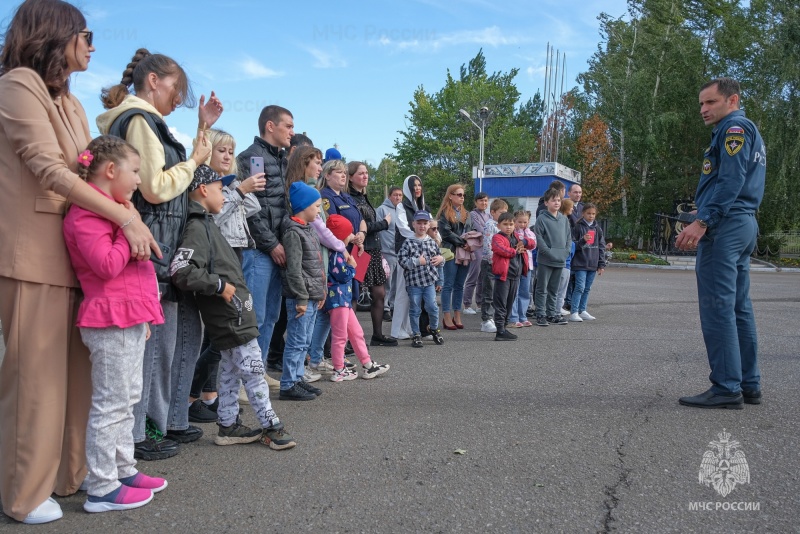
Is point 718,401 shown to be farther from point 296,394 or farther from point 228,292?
point 228,292

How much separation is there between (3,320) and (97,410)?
1.85ft

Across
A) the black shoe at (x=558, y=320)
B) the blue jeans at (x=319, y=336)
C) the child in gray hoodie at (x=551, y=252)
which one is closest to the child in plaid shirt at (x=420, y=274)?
the blue jeans at (x=319, y=336)

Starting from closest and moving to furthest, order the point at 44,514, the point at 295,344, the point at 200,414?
1. the point at 44,514
2. the point at 200,414
3. the point at 295,344

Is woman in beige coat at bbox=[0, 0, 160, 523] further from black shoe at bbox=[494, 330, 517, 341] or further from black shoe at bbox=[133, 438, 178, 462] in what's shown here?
black shoe at bbox=[494, 330, 517, 341]

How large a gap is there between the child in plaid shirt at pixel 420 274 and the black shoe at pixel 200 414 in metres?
3.04

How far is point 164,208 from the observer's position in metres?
3.41

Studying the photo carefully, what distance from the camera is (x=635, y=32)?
38.6m

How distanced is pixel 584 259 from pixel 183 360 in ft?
22.5

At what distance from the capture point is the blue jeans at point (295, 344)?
4812 millimetres

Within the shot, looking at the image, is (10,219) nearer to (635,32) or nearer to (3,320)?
(3,320)

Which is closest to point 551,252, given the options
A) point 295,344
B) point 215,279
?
point 295,344

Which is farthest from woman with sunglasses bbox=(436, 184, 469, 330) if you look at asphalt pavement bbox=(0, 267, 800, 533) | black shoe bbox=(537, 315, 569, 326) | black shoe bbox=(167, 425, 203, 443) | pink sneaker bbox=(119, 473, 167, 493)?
pink sneaker bbox=(119, 473, 167, 493)

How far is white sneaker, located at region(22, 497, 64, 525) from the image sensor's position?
274 cm

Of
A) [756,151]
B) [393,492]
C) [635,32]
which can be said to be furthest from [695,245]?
[635,32]
